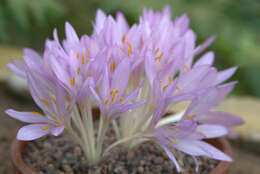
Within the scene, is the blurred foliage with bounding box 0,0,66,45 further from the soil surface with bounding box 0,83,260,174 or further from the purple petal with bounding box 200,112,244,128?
the purple petal with bounding box 200,112,244,128

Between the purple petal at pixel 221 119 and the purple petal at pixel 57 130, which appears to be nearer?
the purple petal at pixel 57 130

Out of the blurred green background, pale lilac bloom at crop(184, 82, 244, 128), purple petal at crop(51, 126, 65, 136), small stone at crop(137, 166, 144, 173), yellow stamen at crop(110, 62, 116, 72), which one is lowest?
small stone at crop(137, 166, 144, 173)

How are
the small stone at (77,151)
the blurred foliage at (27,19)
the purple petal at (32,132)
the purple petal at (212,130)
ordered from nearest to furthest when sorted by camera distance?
1. the purple petal at (32,132)
2. the purple petal at (212,130)
3. the small stone at (77,151)
4. the blurred foliage at (27,19)

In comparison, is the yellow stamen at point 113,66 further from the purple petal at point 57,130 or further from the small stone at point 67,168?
the small stone at point 67,168

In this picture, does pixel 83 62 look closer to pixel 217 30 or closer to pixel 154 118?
pixel 154 118

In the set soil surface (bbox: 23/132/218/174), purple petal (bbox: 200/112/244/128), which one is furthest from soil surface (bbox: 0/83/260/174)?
purple petal (bbox: 200/112/244/128)

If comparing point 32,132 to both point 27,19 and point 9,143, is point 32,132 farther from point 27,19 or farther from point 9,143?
point 27,19

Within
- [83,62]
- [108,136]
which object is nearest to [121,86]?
[83,62]

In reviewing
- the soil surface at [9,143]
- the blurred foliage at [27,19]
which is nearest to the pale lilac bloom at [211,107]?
the soil surface at [9,143]
